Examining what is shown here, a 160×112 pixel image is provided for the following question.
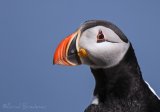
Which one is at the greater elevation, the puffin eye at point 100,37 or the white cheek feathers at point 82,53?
the puffin eye at point 100,37

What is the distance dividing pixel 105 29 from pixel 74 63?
0.13m

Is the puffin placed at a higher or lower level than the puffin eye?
lower

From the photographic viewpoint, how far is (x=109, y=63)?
987 mm

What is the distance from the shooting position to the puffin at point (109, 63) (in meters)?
0.96

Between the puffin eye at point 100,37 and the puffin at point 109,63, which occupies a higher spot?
the puffin eye at point 100,37

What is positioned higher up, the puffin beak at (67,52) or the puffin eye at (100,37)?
the puffin eye at (100,37)

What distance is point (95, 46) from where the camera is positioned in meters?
0.96

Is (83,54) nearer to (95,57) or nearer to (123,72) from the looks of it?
(95,57)

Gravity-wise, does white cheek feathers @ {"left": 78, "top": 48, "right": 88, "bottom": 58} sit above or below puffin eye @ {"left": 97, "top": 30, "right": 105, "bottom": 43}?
below

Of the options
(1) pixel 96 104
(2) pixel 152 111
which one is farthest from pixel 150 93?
(1) pixel 96 104

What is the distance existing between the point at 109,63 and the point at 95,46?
0.07m

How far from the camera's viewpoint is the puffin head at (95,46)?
0.95 m

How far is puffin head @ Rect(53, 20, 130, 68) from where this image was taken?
95 centimetres

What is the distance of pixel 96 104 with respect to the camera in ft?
3.38
